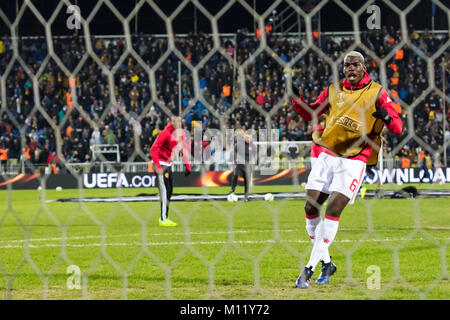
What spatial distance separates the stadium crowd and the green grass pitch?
5.51 metres

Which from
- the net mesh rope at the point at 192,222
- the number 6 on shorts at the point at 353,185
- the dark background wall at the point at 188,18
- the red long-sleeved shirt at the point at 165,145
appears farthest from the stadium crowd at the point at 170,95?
the number 6 on shorts at the point at 353,185

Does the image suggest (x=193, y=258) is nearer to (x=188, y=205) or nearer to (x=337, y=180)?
(x=337, y=180)

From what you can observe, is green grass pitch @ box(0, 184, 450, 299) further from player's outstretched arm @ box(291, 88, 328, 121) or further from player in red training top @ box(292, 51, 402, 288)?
player's outstretched arm @ box(291, 88, 328, 121)

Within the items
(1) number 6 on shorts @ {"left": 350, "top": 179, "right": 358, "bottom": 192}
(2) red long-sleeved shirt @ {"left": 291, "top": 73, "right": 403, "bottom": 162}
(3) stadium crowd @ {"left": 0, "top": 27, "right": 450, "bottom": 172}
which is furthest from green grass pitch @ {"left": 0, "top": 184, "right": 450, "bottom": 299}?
(3) stadium crowd @ {"left": 0, "top": 27, "right": 450, "bottom": 172}

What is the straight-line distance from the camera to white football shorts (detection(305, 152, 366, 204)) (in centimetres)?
516

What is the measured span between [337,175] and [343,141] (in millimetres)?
276

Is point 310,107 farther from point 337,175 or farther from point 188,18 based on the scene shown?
point 188,18

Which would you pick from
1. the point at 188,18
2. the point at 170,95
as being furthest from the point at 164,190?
the point at 188,18

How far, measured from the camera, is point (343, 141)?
5.17 m

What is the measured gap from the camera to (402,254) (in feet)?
21.6

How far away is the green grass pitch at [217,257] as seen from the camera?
15.8 feet

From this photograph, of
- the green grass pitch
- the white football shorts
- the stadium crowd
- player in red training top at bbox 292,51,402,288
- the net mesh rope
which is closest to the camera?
the net mesh rope

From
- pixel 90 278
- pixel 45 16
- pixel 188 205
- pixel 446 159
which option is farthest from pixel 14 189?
pixel 90 278

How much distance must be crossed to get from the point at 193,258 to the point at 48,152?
1185 cm
